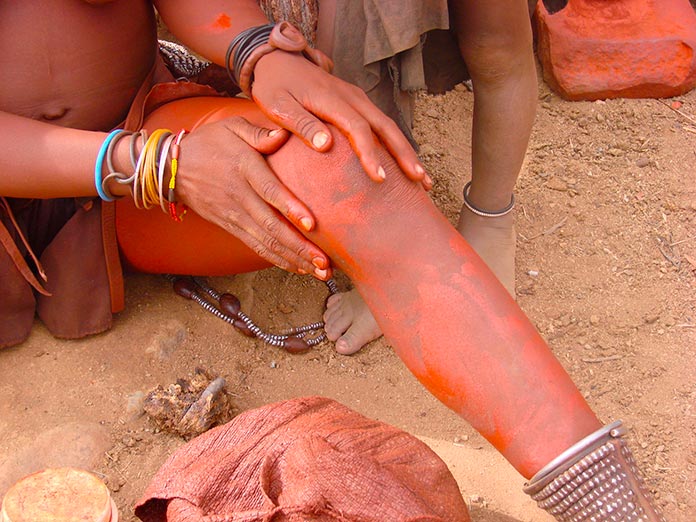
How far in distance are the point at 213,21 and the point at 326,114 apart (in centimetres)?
57

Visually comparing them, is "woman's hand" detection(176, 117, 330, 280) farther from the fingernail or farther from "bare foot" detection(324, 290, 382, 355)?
"bare foot" detection(324, 290, 382, 355)

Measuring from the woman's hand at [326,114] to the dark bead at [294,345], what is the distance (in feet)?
2.44

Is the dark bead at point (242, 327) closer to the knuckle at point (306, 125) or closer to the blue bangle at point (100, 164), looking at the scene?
the blue bangle at point (100, 164)

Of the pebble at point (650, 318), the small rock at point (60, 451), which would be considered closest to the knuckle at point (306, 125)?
the small rock at point (60, 451)

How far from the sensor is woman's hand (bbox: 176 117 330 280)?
65.0 inches

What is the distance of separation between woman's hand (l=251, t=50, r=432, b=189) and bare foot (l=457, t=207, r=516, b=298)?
32.0 inches

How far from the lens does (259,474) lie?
1.37m

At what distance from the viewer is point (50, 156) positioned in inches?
69.9

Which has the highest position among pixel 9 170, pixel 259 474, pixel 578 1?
pixel 9 170

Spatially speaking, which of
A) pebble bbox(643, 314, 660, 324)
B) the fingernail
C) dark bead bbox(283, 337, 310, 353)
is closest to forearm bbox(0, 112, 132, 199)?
the fingernail

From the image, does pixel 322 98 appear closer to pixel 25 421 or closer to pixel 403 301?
pixel 403 301

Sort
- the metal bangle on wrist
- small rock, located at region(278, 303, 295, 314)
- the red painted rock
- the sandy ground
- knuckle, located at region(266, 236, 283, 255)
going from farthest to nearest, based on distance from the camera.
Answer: the red painted rock < small rock, located at region(278, 303, 295, 314) < the sandy ground < the metal bangle on wrist < knuckle, located at region(266, 236, 283, 255)

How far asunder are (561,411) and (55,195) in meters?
1.15

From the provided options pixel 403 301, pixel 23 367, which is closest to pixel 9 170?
pixel 23 367
